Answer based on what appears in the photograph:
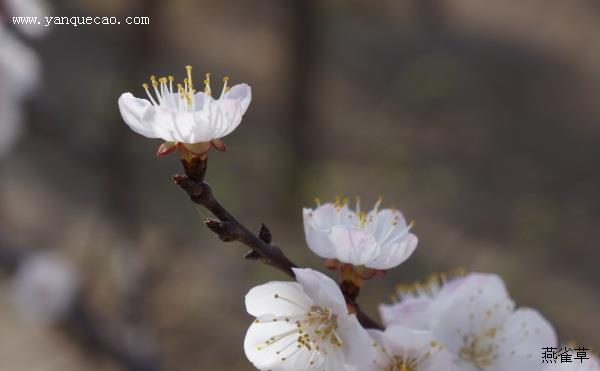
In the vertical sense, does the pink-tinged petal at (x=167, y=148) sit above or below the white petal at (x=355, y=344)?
above

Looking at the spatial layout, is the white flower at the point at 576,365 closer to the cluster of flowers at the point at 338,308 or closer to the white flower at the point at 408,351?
the cluster of flowers at the point at 338,308

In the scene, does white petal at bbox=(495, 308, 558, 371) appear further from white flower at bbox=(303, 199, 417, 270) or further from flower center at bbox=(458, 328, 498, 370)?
white flower at bbox=(303, 199, 417, 270)

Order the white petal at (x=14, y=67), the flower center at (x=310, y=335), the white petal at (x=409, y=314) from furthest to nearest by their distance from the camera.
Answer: the white petal at (x=14, y=67), the white petal at (x=409, y=314), the flower center at (x=310, y=335)

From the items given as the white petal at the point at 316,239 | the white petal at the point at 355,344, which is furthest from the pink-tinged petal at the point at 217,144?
the white petal at the point at 355,344

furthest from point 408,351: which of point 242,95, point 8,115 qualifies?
point 8,115

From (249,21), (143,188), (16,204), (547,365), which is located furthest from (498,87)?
(547,365)

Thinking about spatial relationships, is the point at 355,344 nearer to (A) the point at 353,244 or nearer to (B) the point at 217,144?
(A) the point at 353,244

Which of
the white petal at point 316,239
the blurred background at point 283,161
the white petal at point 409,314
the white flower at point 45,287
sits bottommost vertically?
the white petal at point 316,239
